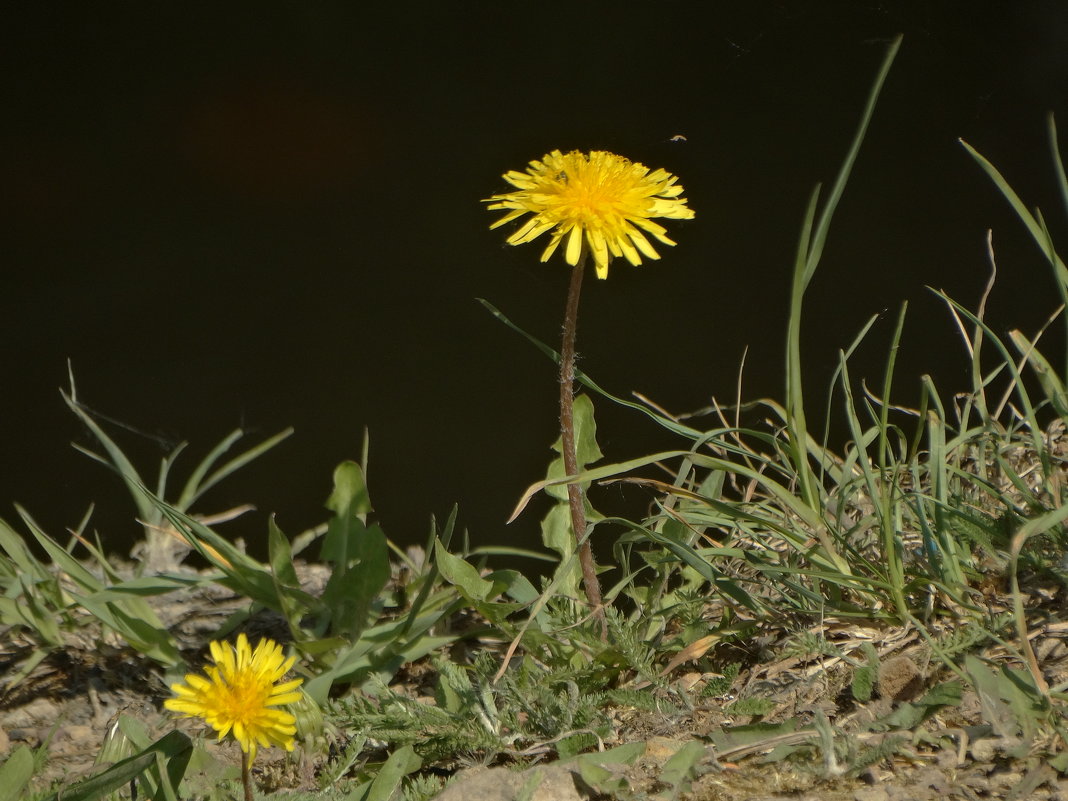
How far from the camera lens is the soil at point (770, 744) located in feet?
3.80

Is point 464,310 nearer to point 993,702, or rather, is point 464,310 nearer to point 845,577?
point 845,577

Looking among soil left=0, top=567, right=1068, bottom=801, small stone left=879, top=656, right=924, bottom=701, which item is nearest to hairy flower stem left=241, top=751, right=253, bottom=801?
soil left=0, top=567, right=1068, bottom=801

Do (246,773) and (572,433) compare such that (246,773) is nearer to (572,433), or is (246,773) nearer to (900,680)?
(572,433)

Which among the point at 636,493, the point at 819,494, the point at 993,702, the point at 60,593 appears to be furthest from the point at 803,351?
the point at 60,593

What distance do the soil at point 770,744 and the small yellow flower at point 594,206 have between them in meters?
0.63

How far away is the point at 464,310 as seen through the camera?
8.19 feet

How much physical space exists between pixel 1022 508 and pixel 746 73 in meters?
1.20

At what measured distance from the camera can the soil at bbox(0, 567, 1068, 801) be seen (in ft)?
3.80

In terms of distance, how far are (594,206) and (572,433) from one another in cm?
33

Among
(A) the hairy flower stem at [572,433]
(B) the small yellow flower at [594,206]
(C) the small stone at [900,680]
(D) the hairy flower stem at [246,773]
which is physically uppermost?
(B) the small yellow flower at [594,206]

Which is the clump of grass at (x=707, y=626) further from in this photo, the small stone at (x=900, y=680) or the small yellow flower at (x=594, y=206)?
the small yellow flower at (x=594, y=206)

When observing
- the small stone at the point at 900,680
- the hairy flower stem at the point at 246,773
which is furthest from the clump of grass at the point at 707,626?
the hairy flower stem at the point at 246,773

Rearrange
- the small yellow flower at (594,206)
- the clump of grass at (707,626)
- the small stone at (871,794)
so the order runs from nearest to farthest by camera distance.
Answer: the small stone at (871,794) → the clump of grass at (707,626) → the small yellow flower at (594,206)

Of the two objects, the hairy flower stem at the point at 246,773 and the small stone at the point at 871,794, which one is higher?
the small stone at the point at 871,794
